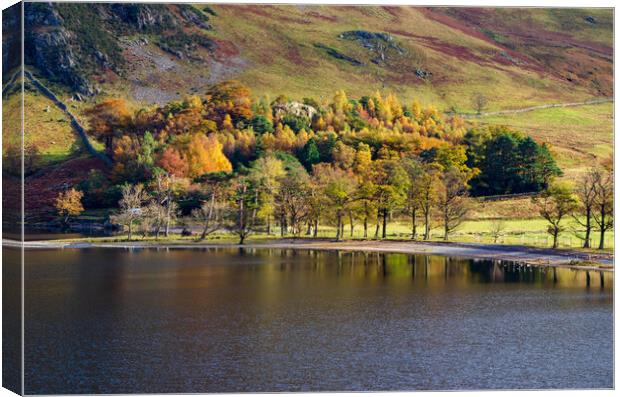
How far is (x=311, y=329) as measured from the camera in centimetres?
Result: 3606

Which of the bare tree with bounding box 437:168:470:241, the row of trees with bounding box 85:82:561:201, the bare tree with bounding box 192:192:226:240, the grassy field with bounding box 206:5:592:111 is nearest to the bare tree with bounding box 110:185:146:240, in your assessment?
the row of trees with bounding box 85:82:561:201

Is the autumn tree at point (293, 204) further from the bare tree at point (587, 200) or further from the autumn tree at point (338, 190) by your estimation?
the bare tree at point (587, 200)

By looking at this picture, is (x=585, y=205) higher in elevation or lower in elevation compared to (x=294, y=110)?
lower

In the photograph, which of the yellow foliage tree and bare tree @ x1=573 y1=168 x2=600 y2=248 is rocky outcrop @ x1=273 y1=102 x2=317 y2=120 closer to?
the yellow foliage tree

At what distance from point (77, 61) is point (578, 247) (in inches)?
1328

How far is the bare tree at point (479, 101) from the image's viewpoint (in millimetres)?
66575

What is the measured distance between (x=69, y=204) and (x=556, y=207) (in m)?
26.9

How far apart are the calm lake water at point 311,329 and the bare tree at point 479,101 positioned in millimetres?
19498

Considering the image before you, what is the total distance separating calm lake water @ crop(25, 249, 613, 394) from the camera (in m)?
31.5

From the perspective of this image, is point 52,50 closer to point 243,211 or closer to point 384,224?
point 243,211

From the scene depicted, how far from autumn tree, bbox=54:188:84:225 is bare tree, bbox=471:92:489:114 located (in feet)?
81.1

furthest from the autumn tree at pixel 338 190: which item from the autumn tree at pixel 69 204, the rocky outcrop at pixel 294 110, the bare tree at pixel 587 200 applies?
the autumn tree at pixel 69 204

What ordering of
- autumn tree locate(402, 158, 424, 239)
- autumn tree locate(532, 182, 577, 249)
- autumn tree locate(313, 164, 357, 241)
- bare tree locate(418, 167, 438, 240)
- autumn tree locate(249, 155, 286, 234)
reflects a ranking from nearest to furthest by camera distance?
autumn tree locate(532, 182, 577, 249)
bare tree locate(418, 167, 438, 240)
autumn tree locate(402, 158, 424, 239)
autumn tree locate(249, 155, 286, 234)
autumn tree locate(313, 164, 357, 241)

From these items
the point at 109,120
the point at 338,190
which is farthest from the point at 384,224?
the point at 109,120
